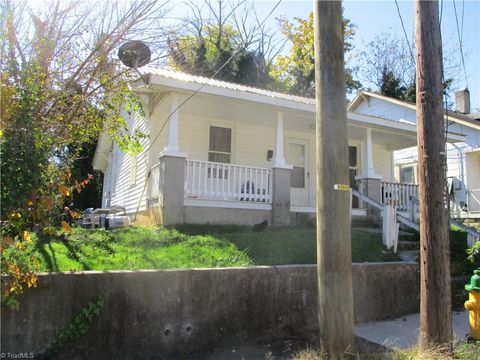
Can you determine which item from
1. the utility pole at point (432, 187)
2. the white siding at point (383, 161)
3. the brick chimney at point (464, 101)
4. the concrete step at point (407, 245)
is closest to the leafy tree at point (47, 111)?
the utility pole at point (432, 187)

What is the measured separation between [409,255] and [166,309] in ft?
17.6

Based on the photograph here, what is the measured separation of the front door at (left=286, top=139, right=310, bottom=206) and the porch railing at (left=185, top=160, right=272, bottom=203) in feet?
8.84

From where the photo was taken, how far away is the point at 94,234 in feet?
28.4

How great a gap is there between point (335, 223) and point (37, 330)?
3.21 metres

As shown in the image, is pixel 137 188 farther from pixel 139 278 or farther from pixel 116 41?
pixel 139 278

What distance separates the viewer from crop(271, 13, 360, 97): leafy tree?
30703 mm

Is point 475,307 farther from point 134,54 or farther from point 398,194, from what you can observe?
point 134,54

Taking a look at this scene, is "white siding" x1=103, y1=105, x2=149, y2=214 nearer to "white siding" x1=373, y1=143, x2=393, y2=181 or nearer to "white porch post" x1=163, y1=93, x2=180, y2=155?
"white porch post" x1=163, y1=93, x2=180, y2=155

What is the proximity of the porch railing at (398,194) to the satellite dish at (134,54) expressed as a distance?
24.2 ft

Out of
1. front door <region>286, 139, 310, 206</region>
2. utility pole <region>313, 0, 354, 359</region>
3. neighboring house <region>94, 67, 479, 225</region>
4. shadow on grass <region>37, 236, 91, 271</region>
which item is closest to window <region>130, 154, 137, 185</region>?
neighboring house <region>94, 67, 479, 225</region>

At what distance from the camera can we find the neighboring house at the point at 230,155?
9.62 metres

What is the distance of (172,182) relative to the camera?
9375 mm

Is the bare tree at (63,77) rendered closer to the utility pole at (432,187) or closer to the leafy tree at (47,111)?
the leafy tree at (47,111)

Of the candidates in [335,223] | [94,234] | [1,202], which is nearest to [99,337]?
[1,202]
